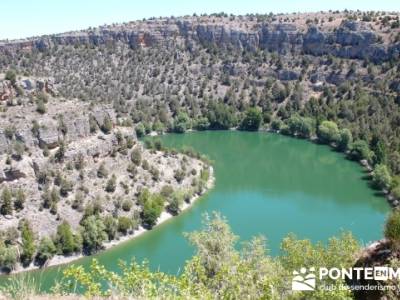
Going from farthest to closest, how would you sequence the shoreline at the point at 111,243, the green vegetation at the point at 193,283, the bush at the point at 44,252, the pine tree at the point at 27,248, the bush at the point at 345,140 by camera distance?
the bush at the point at 345,140 < the bush at the point at 44,252 < the pine tree at the point at 27,248 < the shoreline at the point at 111,243 < the green vegetation at the point at 193,283

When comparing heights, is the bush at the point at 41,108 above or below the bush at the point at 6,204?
above

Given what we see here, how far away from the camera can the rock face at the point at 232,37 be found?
11075 centimetres

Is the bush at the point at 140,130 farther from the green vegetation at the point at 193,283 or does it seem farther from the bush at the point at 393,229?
the bush at the point at 393,229

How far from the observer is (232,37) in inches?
4980

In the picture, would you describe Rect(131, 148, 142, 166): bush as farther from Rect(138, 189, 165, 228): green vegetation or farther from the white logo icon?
the white logo icon

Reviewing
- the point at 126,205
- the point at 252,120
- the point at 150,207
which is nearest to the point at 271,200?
the point at 150,207

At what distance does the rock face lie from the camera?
111 metres

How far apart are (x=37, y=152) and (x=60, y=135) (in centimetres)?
346

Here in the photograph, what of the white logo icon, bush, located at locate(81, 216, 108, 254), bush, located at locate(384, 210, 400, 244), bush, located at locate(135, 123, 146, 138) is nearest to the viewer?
bush, located at locate(384, 210, 400, 244)

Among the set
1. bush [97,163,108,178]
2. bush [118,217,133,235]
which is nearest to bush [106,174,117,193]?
bush [97,163,108,178]

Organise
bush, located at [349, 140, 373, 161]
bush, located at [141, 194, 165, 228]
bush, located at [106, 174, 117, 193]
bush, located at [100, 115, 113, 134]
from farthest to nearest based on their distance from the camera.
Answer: bush, located at [349, 140, 373, 161] → bush, located at [100, 115, 113, 134] → bush, located at [106, 174, 117, 193] → bush, located at [141, 194, 165, 228]

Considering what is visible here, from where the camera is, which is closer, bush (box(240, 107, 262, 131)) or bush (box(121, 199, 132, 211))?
bush (box(121, 199, 132, 211))

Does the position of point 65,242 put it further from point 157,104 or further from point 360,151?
point 157,104

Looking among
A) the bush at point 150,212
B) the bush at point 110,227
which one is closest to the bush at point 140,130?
the bush at point 150,212
